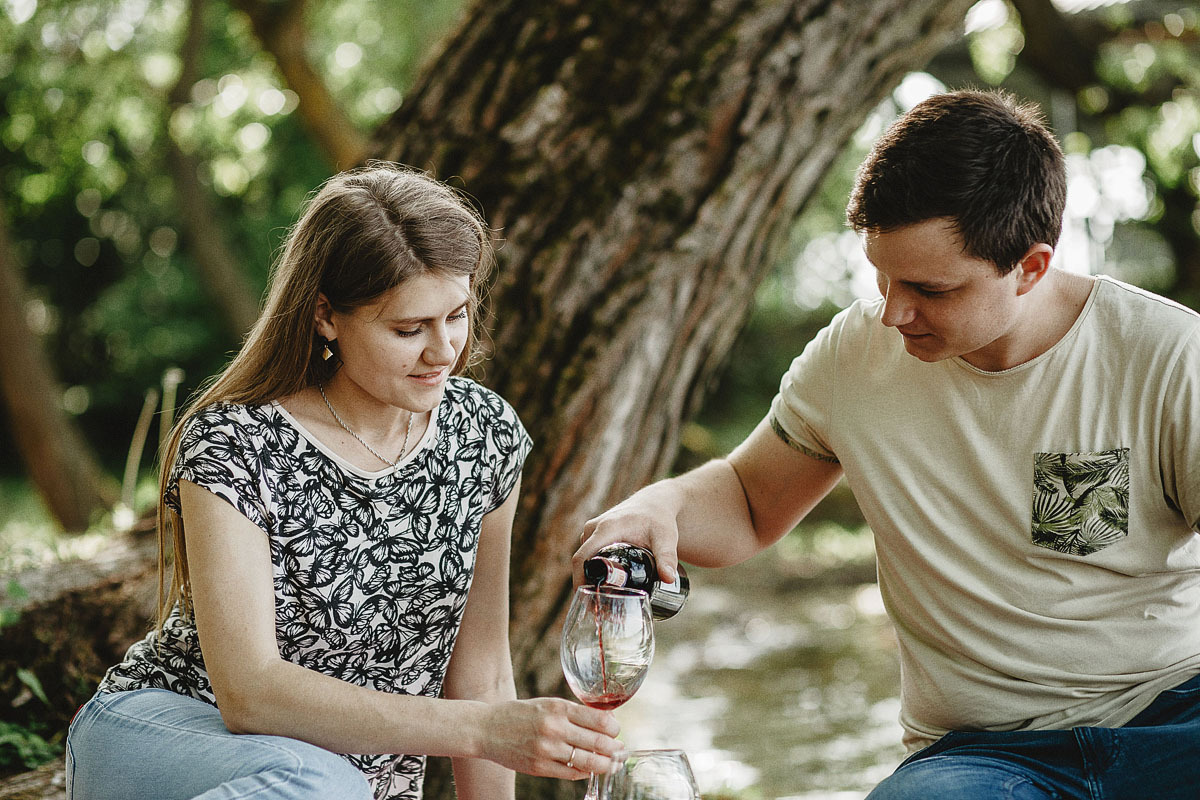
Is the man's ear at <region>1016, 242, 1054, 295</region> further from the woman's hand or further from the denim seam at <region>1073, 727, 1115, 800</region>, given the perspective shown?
the woman's hand

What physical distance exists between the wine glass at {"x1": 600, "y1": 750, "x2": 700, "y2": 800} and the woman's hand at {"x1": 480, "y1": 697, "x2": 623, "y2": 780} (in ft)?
0.11

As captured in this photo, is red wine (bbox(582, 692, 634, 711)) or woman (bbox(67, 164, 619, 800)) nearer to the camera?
red wine (bbox(582, 692, 634, 711))

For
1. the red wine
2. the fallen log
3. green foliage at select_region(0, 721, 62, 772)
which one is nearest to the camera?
the red wine

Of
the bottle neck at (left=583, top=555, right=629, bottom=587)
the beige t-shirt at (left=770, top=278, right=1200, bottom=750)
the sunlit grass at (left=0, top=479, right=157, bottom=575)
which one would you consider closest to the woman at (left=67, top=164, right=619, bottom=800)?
the bottle neck at (left=583, top=555, right=629, bottom=587)

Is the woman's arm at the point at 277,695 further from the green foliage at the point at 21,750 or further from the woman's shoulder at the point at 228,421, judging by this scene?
the green foliage at the point at 21,750

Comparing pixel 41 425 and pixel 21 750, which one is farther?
pixel 41 425

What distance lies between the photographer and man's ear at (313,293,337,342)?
2.07m

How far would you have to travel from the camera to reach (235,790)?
1700 millimetres

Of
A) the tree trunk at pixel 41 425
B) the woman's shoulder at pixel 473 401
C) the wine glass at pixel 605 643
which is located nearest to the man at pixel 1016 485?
the wine glass at pixel 605 643

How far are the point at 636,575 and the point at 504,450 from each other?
0.50m

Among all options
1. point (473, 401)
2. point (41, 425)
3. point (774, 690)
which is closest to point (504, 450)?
point (473, 401)

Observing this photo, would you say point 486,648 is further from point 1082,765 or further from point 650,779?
point 1082,765

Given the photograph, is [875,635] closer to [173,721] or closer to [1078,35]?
[1078,35]

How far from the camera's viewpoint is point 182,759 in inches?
72.1
